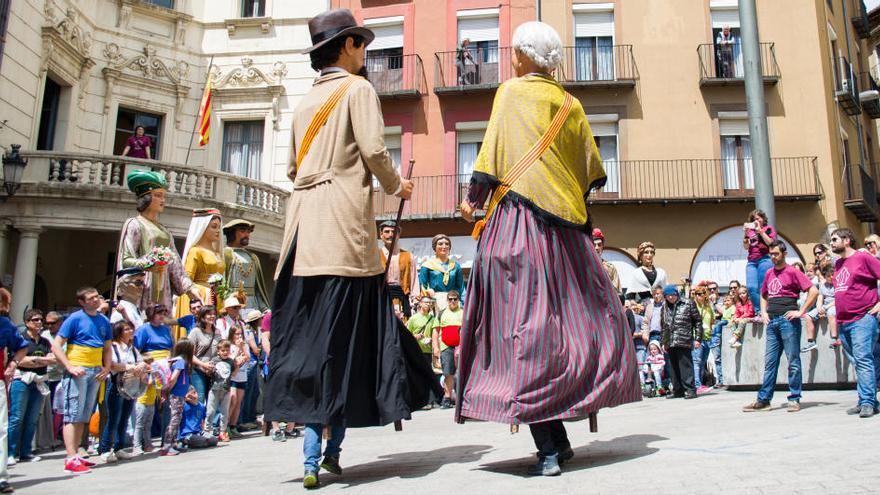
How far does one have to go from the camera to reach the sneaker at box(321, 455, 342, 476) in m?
4.30

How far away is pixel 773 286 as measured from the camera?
7.65 meters

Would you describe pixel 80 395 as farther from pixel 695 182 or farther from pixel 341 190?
pixel 695 182

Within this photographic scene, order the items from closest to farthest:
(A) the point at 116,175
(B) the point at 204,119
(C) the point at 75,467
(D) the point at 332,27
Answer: (D) the point at 332,27 < (C) the point at 75,467 < (A) the point at 116,175 < (B) the point at 204,119

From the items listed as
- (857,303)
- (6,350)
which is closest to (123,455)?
(6,350)

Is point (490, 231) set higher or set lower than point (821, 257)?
lower

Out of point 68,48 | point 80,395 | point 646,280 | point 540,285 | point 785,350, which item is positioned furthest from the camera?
point 68,48

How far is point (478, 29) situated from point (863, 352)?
20.3 meters

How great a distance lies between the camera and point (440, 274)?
35.6 feet

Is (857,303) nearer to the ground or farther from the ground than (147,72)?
nearer to the ground

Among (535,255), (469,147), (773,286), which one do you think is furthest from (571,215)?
(469,147)

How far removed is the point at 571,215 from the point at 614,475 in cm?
147

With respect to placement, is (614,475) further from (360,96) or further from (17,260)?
(17,260)

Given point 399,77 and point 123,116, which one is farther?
point 399,77

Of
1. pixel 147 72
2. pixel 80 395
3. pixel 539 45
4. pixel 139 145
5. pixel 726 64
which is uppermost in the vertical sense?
pixel 726 64
